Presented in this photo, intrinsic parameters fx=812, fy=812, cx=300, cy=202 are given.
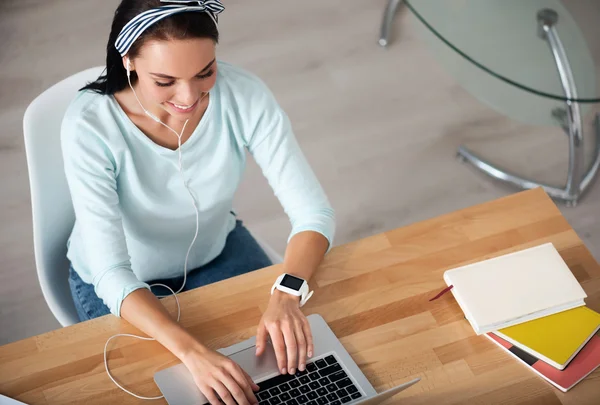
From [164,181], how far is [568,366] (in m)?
0.87

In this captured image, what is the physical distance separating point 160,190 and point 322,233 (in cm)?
35

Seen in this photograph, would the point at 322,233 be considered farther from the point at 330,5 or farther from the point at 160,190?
the point at 330,5

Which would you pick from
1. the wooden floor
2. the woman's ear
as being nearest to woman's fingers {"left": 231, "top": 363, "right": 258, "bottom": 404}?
the woman's ear

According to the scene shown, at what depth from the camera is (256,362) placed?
146 cm

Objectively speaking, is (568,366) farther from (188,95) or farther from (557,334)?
(188,95)

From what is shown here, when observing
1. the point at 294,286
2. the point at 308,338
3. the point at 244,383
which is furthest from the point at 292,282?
the point at 244,383

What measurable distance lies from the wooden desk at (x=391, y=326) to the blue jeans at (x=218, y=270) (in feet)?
0.91

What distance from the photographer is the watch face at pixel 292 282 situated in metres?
1.54

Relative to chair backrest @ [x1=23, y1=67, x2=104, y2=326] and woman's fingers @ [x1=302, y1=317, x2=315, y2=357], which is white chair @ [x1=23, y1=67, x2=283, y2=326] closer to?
chair backrest @ [x1=23, y1=67, x2=104, y2=326]

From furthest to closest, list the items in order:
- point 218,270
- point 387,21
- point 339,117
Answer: point 387,21, point 339,117, point 218,270

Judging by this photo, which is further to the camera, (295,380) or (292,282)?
(292,282)

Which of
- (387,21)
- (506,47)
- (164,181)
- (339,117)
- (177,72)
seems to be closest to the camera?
(177,72)

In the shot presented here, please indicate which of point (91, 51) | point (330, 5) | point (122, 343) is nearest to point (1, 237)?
point (91, 51)

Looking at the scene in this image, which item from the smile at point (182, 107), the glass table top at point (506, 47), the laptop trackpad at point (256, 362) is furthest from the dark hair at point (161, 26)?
the glass table top at point (506, 47)
